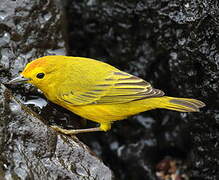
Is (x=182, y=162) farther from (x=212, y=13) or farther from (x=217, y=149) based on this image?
(x=212, y=13)

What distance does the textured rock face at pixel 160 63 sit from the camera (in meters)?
5.20

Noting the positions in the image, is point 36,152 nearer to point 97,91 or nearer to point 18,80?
point 18,80

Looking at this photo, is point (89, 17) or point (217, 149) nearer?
point (217, 149)

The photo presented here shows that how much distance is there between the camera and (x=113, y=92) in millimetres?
5059

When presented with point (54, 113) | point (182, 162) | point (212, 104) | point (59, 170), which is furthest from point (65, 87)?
point (182, 162)

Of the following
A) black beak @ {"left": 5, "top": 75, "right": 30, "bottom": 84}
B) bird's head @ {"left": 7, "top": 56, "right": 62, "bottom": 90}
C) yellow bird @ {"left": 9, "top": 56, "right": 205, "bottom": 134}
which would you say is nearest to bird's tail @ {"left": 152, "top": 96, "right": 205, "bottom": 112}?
yellow bird @ {"left": 9, "top": 56, "right": 205, "bottom": 134}

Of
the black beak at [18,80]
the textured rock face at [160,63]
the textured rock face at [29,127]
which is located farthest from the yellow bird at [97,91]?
the textured rock face at [160,63]

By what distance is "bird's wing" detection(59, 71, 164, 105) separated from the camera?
16.3 ft

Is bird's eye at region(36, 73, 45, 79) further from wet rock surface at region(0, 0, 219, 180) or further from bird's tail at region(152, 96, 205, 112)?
bird's tail at region(152, 96, 205, 112)

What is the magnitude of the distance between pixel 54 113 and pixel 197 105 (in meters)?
1.66

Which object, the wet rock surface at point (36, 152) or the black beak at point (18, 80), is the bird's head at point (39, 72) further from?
the wet rock surface at point (36, 152)

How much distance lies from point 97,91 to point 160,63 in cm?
164

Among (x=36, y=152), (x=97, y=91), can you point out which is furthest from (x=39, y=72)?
(x=36, y=152)

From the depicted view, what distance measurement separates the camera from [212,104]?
17.5 ft
